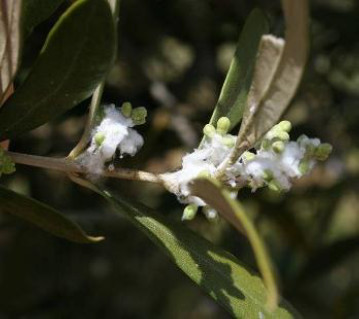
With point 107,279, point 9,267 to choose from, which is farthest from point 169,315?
point 9,267

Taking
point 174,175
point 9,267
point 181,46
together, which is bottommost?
point 9,267

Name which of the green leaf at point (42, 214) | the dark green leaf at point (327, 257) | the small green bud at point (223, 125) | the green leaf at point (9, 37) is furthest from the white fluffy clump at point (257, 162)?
the dark green leaf at point (327, 257)

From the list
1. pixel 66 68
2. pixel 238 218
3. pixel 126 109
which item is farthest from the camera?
pixel 126 109

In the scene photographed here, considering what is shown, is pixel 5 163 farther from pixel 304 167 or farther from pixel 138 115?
pixel 304 167

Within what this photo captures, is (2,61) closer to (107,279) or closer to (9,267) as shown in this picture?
(9,267)

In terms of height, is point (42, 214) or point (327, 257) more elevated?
point (42, 214)

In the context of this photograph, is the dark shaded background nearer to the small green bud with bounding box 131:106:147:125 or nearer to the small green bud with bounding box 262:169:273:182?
the small green bud with bounding box 131:106:147:125

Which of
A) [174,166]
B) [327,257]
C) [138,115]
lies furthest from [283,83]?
[327,257]
